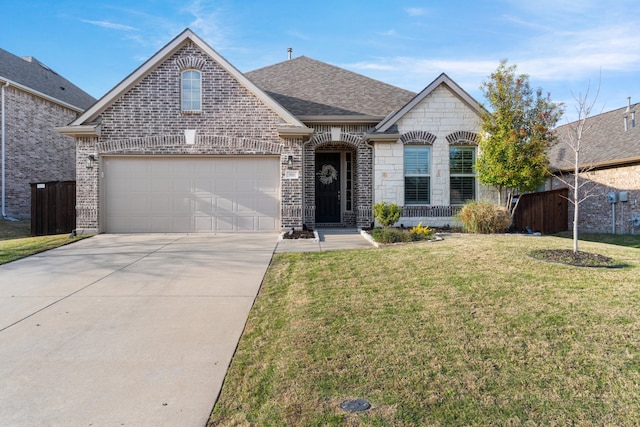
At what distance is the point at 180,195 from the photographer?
506 inches

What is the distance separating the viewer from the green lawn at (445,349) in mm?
3139

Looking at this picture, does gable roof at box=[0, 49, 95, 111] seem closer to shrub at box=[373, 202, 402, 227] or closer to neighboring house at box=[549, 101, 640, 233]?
shrub at box=[373, 202, 402, 227]

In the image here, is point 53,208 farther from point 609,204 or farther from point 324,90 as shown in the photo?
point 609,204

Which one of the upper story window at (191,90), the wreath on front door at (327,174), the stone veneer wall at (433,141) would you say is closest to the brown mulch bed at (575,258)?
the stone veneer wall at (433,141)

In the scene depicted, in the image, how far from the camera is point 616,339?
13.7ft

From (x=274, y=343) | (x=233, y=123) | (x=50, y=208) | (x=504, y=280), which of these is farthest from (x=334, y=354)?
(x=50, y=208)

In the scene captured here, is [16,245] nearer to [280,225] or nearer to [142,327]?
[280,225]

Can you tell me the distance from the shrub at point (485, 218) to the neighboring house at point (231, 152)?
173 cm

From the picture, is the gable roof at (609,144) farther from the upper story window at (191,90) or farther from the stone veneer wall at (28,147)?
the stone veneer wall at (28,147)

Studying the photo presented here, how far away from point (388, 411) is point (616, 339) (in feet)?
8.85

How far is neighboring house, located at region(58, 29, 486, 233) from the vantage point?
1262 centimetres

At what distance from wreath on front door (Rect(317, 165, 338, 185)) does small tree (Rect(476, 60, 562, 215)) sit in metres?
5.00

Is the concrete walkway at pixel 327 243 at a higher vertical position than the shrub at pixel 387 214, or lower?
lower

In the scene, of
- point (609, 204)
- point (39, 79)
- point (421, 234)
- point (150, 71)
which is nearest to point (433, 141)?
point (421, 234)
